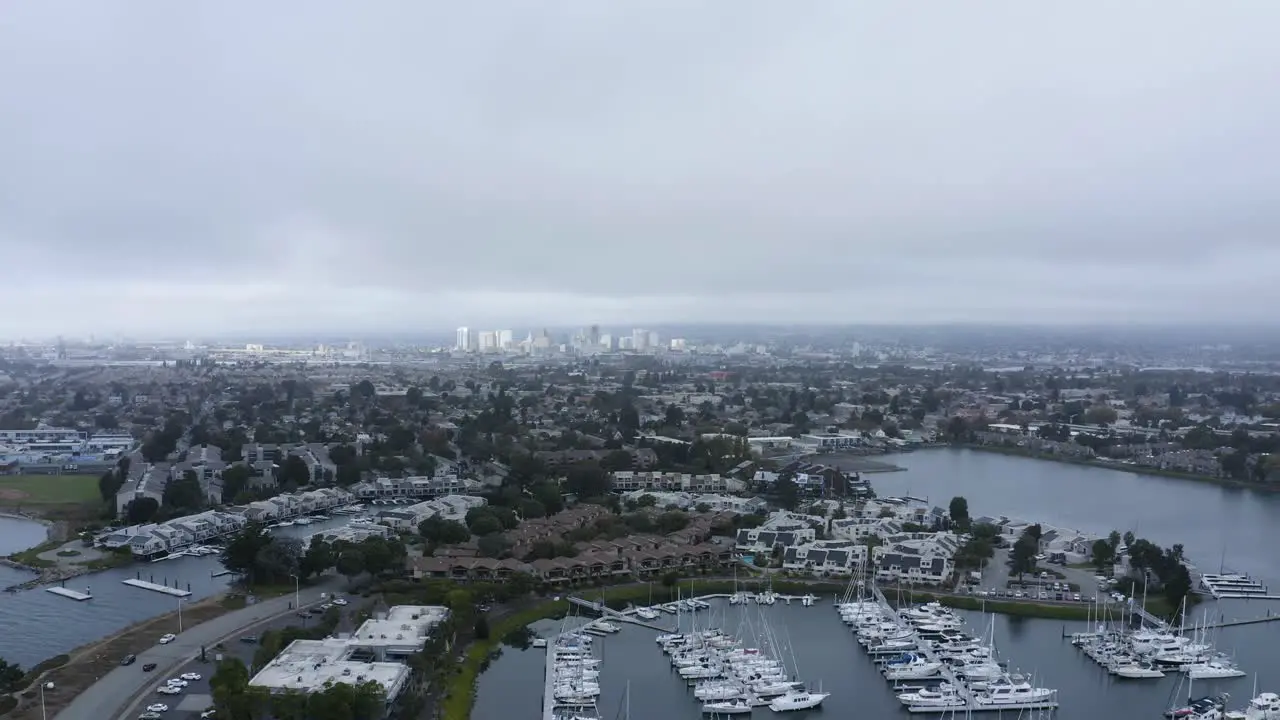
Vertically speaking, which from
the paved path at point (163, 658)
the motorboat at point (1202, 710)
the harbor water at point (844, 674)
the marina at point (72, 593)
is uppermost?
the paved path at point (163, 658)

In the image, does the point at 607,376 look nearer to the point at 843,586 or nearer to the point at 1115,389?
the point at 1115,389

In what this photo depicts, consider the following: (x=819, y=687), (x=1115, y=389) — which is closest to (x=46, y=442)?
(x=819, y=687)

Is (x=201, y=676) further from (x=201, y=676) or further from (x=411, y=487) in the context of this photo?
(x=411, y=487)

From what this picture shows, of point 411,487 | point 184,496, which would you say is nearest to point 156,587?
point 184,496

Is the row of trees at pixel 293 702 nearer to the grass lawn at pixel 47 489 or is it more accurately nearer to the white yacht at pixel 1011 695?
the white yacht at pixel 1011 695

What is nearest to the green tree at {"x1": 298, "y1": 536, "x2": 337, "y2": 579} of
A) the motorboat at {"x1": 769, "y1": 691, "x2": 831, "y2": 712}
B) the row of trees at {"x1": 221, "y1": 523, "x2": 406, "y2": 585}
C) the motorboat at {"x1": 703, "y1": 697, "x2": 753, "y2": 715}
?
the row of trees at {"x1": 221, "y1": 523, "x2": 406, "y2": 585}

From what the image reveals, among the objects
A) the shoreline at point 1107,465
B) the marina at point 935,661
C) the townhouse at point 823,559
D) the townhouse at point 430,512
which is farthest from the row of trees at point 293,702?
the shoreline at point 1107,465

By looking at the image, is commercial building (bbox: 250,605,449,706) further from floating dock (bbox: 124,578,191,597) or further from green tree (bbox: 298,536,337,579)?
floating dock (bbox: 124,578,191,597)
